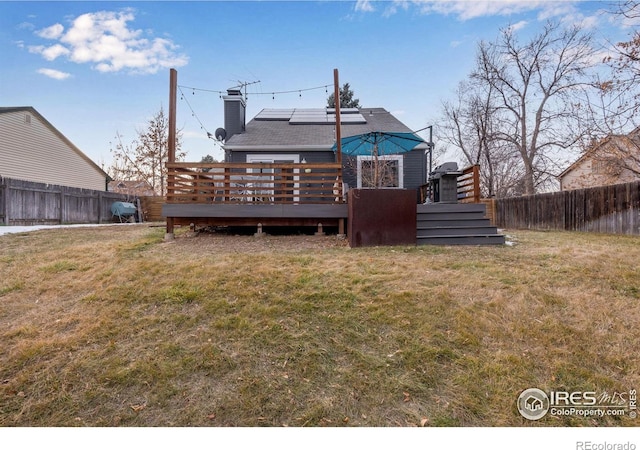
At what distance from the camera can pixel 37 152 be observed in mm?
15156

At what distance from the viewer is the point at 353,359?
8.13ft

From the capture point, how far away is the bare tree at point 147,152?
18141 mm

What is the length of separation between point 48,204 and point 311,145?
34.8 ft

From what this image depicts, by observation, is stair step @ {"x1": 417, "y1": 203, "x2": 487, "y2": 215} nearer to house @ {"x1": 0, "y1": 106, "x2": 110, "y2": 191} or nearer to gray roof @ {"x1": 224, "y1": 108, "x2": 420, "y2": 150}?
gray roof @ {"x1": 224, "y1": 108, "x2": 420, "y2": 150}

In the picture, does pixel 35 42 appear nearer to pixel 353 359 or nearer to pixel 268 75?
pixel 268 75

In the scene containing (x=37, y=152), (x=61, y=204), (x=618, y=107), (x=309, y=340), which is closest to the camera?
(x=309, y=340)

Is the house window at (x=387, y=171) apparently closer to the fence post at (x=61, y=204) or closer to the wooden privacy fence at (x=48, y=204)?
the wooden privacy fence at (x=48, y=204)

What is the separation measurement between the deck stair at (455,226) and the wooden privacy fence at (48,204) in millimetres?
13242

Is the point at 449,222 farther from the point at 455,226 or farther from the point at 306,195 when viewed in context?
the point at 306,195

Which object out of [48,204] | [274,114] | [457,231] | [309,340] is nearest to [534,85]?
[274,114]

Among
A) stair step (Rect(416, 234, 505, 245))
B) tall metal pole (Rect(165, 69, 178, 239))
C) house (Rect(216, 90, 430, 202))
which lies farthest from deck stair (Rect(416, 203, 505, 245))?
tall metal pole (Rect(165, 69, 178, 239))

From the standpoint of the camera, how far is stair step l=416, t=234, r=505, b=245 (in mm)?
5949
